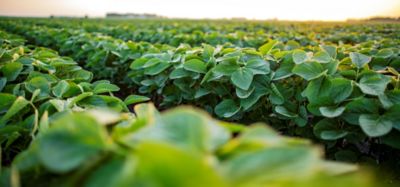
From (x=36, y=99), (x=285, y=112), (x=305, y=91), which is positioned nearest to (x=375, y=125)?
(x=305, y=91)

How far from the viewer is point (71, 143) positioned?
1.97 feet

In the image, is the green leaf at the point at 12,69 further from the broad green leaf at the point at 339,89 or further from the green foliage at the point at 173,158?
the broad green leaf at the point at 339,89

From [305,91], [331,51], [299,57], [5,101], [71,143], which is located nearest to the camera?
[71,143]

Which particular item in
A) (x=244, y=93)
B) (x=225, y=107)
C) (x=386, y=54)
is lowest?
(x=225, y=107)

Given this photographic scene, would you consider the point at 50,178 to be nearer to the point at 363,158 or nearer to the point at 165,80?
the point at 363,158

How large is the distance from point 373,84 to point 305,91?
12.9 inches

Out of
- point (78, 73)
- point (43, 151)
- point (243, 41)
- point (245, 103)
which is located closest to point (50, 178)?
point (43, 151)

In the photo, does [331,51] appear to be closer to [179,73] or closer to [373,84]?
[373,84]

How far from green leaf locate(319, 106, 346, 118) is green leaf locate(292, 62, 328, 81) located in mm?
227

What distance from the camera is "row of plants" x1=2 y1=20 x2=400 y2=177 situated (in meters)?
1.52

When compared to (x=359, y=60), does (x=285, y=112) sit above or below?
below

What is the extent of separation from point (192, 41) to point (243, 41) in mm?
917

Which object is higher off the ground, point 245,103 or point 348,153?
point 245,103

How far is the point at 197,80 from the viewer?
7.98 feet
